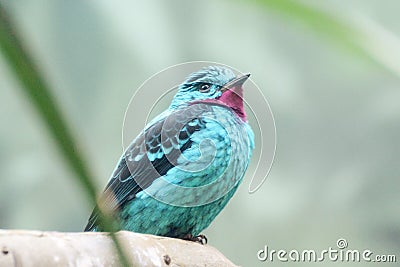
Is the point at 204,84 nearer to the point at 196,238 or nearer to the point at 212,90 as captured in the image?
the point at 212,90

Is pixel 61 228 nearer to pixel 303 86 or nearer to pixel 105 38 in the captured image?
pixel 105 38

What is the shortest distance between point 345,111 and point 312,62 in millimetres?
223

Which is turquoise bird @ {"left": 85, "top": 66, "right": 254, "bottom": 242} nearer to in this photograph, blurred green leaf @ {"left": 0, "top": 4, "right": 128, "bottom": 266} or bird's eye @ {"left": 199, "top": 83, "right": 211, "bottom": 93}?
bird's eye @ {"left": 199, "top": 83, "right": 211, "bottom": 93}

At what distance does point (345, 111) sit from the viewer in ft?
7.99

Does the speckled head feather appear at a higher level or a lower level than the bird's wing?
higher

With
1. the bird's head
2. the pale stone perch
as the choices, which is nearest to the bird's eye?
the bird's head

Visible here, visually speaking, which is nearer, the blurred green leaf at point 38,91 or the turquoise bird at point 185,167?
the blurred green leaf at point 38,91

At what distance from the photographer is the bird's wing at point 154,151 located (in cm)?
162

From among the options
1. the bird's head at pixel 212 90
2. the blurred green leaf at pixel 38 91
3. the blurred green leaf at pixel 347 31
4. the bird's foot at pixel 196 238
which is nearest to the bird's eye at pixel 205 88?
the bird's head at pixel 212 90

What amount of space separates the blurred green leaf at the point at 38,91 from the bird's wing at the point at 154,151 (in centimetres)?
140

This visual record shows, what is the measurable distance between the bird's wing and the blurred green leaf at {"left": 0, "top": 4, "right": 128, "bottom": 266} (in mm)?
1403

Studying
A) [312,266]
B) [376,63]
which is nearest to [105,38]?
[312,266]

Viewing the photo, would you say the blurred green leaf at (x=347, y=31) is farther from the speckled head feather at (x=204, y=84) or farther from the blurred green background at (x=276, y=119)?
the blurred green background at (x=276, y=119)

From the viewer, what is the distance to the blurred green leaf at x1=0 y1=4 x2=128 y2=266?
180mm
